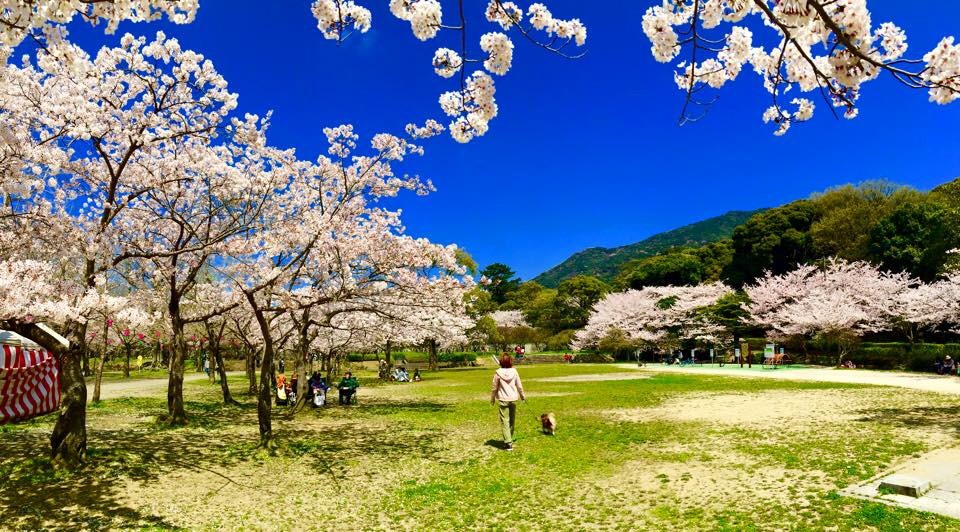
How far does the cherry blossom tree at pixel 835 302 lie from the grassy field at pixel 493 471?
1681 cm

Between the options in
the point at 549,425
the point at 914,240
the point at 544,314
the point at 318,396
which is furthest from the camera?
the point at 544,314

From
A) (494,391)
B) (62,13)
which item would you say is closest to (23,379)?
(494,391)

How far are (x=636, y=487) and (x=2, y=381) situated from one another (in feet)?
52.4

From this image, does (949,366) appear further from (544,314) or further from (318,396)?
(544,314)

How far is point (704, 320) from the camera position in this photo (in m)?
41.6

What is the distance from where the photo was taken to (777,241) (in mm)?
47000

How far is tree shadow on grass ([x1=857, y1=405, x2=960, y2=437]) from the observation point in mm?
10273

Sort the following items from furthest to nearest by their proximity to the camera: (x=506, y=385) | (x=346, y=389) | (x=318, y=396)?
(x=346, y=389)
(x=318, y=396)
(x=506, y=385)

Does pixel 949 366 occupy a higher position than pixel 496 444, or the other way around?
pixel 496 444

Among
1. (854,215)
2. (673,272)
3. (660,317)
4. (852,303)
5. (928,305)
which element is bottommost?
(660,317)

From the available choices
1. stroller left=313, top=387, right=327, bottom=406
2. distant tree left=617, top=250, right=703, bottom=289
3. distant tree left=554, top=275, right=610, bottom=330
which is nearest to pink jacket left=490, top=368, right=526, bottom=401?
stroller left=313, top=387, right=327, bottom=406

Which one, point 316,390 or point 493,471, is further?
point 316,390

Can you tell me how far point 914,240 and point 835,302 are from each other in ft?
31.9

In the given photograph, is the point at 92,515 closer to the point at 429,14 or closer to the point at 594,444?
the point at 429,14
